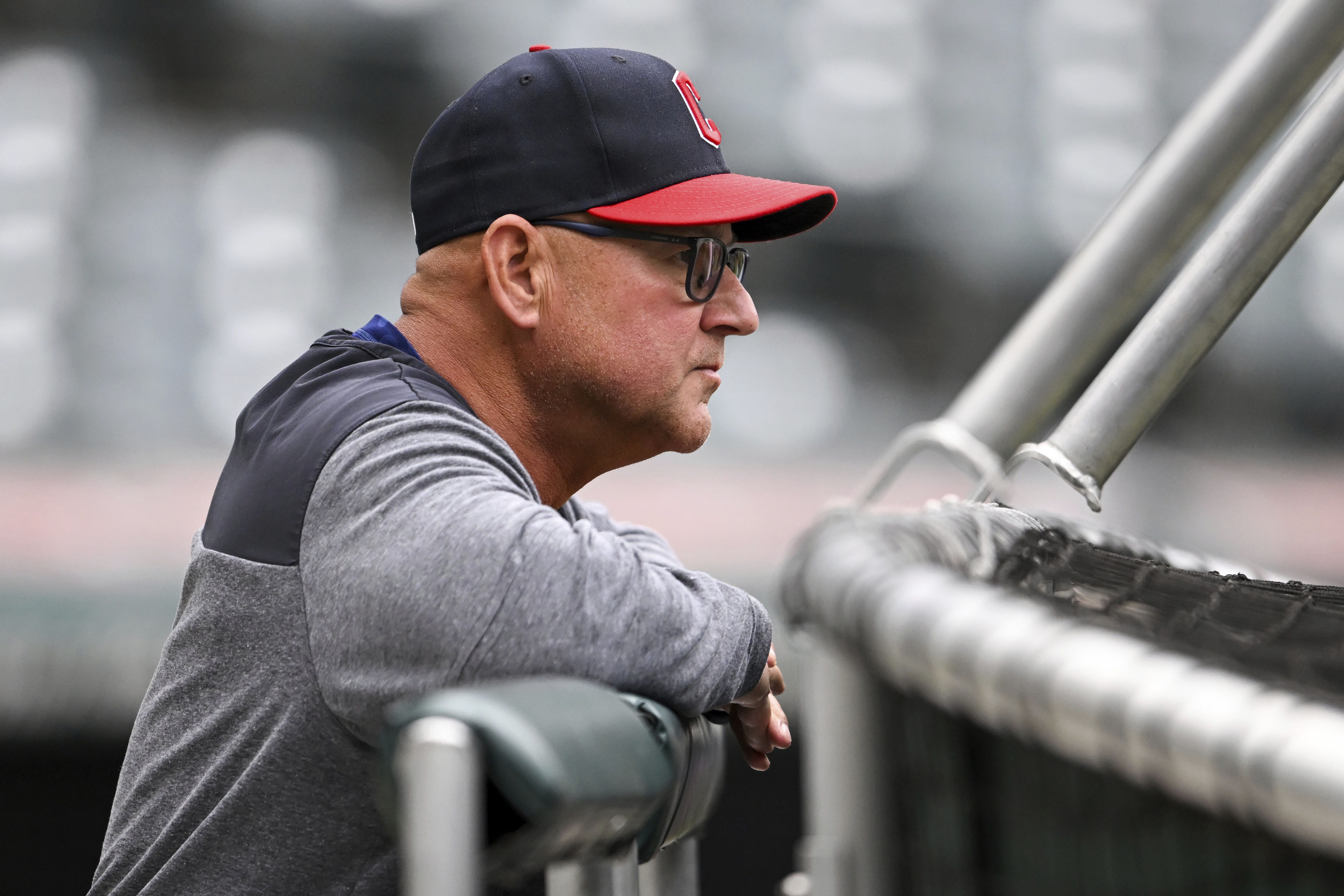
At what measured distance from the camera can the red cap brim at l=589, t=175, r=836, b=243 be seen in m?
1.02

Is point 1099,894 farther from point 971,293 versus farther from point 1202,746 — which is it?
point 971,293

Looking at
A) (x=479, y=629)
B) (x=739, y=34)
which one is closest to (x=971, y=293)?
(x=739, y=34)

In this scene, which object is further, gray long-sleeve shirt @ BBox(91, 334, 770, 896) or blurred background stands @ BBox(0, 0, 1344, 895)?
blurred background stands @ BBox(0, 0, 1344, 895)

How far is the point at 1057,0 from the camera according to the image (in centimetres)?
601

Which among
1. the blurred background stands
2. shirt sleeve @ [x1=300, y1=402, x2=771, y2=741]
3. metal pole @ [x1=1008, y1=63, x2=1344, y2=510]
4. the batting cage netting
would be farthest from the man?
the blurred background stands

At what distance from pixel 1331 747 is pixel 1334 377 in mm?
6484

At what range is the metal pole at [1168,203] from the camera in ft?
3.26

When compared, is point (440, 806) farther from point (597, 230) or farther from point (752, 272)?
point (752, 272)

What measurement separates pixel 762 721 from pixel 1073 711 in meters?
0.54

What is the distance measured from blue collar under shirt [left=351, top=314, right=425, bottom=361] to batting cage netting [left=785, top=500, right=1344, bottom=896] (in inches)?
17.0

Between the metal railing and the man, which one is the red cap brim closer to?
the man

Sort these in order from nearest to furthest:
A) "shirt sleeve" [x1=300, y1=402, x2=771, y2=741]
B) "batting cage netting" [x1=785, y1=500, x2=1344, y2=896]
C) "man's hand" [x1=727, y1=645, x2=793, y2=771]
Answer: "batting cage netting" [x1=785, y1=500, x2=1344, y2=896] < "shirt sleeve" [x1=300, y1=402, x2=771, y2=741] < "man's hand" [x1=727, y1=645, x2=793, y2=771]

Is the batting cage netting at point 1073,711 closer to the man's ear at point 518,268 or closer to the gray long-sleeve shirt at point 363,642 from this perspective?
the gray long-sleeve shirt at point 363,642

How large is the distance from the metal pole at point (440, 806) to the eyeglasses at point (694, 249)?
61cm
